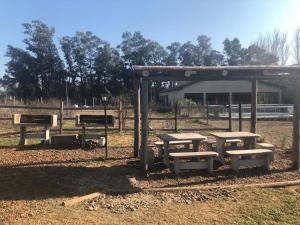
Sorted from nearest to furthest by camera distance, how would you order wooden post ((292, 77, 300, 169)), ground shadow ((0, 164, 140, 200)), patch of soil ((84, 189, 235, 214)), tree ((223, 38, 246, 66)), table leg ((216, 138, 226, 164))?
patch of soil ((84, 189, 235, 214)) < ground shadow ((0, 164, 140, 200)) < wooden post ((292, 77, 300, 169)) < table leg ((216, 138, 226, 164)) < tree ((223, 38, 246, 66))

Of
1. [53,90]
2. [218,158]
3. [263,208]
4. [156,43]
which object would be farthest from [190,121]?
[156,43]

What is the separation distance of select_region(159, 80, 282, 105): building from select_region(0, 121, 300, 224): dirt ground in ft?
92.6

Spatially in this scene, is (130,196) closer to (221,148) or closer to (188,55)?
(221,148)

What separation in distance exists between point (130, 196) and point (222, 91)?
106 ft

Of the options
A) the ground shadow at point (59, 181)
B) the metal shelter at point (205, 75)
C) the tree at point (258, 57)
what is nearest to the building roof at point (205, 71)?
the metal shelter at point (205, 75)

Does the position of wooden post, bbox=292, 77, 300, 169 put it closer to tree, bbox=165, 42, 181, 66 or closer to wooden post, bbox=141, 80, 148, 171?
wooden post, bbox=141, 80, 148, 171

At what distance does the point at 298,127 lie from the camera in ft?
28.3

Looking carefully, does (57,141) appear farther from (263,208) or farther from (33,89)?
(33,89)

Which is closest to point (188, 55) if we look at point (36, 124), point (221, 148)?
point (36, 124)

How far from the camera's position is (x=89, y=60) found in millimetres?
64125

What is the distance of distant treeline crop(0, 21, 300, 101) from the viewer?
5919 centimetres

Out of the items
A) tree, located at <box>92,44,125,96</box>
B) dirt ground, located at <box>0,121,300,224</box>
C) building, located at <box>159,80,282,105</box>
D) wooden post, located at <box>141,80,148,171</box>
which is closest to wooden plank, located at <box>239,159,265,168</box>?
dirt ground, located at <box>0,121,300,224</box>

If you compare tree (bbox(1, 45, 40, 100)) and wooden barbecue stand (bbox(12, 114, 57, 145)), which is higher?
tree (bbox(1, 45, 40, 100))

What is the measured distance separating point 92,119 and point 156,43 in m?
55.6
